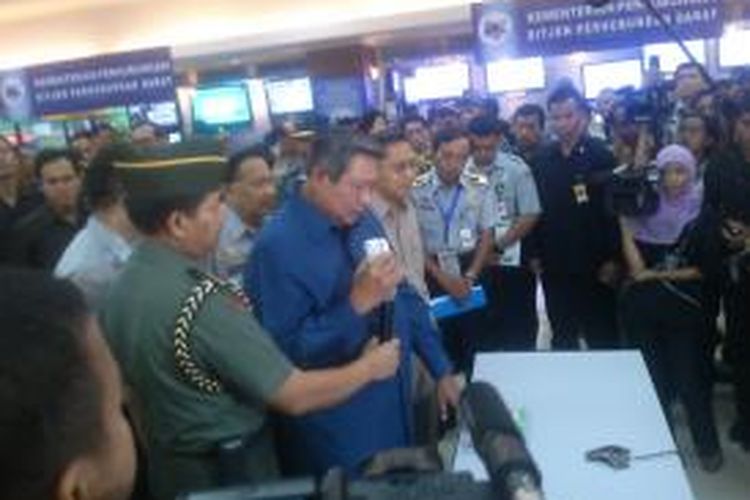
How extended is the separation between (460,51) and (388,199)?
10283 millimetres

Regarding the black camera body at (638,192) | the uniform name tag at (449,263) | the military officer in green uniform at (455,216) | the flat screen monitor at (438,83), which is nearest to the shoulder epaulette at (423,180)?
the military officer in green uniform at (455,216)

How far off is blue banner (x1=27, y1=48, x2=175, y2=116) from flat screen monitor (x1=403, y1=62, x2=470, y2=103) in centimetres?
562

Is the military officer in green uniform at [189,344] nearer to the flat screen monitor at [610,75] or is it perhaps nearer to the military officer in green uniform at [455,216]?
the military officer in green uniform at [455,216]

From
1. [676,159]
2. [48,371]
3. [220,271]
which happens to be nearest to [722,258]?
[676,159]

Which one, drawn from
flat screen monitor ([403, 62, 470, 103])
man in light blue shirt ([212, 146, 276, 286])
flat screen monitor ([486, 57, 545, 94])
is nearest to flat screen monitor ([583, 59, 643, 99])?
flat screen monitor ([486, 57, 545, 94])

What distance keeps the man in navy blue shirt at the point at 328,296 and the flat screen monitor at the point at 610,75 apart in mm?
10028

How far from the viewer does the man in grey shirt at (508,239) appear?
4680 millimetres

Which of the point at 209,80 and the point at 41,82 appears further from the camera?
the point at 209,80

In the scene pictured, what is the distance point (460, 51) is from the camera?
535 inches

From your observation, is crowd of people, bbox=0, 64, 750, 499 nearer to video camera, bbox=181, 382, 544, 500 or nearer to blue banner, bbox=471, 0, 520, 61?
video camera, bbox=181, 382, 544, 500

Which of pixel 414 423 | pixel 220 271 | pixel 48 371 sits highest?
pixel 48 371

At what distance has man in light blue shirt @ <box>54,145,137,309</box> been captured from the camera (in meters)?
2.55

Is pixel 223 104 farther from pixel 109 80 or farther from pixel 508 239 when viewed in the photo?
pixel 508 239

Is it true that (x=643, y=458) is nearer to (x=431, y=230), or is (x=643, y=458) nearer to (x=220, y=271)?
(x=220, y=271)
